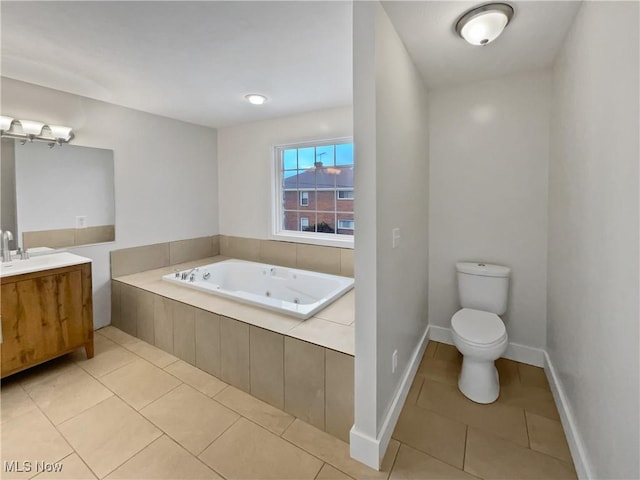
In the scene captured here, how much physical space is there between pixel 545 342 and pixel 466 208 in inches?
44.8

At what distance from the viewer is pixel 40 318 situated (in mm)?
2090

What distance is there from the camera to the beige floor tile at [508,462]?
1.37m

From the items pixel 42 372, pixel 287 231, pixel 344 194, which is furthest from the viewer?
pixel 287 231

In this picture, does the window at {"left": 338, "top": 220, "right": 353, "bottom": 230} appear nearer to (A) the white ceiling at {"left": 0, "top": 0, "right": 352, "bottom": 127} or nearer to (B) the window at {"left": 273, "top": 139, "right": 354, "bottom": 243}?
(B) the window at {"left": 273, "top": 139, "right": 354, "bottom": 243}

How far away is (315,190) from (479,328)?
2048mm

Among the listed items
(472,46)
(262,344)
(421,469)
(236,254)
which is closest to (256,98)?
(472,46)

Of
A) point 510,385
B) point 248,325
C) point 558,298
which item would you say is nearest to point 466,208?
point 558,298

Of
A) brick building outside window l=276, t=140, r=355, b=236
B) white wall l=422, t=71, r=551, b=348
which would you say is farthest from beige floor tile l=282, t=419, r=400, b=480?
brick building outside window l=276, t=140, r=355, b=236

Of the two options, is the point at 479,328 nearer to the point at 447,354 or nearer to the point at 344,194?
the point at 447,354

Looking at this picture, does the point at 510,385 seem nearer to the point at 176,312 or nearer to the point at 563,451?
the point at 563,451

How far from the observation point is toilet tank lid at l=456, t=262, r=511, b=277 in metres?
2.19

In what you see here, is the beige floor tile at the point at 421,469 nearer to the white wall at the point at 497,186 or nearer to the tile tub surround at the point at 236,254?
the white wall at the point at 497,186

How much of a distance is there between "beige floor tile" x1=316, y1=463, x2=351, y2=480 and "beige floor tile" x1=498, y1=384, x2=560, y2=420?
1.13 m

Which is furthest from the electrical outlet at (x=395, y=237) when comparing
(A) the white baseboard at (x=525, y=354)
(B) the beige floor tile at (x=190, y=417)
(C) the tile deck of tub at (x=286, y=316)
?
(A) the white baseboard at (x=525, y=354)
